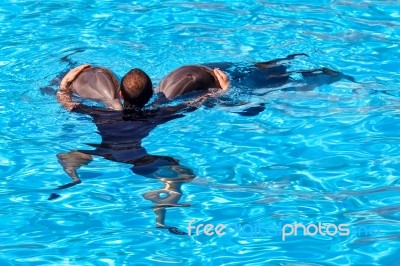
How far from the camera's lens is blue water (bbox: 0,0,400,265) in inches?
241

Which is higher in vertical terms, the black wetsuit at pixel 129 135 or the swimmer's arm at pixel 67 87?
the swimmer's arm at pixel 67 87

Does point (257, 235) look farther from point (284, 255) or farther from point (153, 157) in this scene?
point (153, 157)

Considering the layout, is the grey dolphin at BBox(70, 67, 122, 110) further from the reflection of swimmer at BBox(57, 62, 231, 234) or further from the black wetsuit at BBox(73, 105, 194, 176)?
the black wetsuit at BBox(73, 105, 194, 176)

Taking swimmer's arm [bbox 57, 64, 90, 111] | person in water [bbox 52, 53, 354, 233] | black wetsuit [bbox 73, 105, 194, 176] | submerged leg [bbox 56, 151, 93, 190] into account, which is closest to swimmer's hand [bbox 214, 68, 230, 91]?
person in water [bbox 52, 53, 354, 233]

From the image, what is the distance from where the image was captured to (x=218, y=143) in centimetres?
752

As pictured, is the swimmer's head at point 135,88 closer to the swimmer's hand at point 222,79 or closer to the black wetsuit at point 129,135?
the black wetsuit at point 129,135
